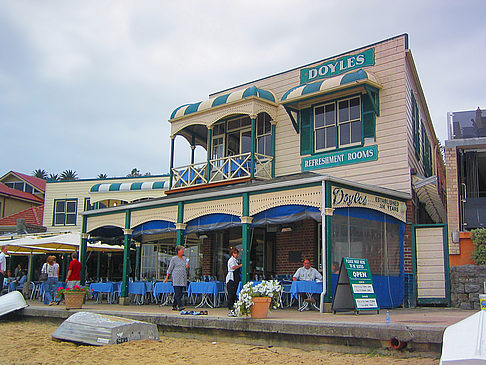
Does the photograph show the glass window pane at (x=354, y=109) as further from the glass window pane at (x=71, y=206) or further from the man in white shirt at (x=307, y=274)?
the glass window pane at (x=71, y=206)

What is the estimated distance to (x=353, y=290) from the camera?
11062 millimetres

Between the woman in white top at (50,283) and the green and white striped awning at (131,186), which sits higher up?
the green and white striped awning at (131,186)

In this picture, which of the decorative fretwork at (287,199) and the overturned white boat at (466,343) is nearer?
the overturned white boat at (466,343)

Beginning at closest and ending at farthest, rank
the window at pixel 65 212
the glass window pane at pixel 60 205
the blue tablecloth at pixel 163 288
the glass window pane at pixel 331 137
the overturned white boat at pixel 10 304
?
the overturned white boat at pixel 10 304
the blue tablecloth at pixel 163 288
the glass window pane at pixel 331 137
the window at pixel 65 212
the glass window pane at pixel 60 205

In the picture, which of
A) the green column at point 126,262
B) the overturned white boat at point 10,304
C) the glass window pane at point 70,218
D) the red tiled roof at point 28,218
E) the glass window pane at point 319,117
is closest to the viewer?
the overturned white boat at point 10,304

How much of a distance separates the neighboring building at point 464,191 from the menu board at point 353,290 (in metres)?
3.55

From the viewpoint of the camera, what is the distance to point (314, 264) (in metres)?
15.4

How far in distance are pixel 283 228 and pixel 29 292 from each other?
10572mm

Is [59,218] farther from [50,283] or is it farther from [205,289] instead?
[205,289]

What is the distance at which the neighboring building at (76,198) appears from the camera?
1117 inches

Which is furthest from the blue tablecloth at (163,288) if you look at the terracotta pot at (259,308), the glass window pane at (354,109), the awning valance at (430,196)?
the awning valance at (430,196)

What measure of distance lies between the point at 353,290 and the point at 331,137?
601cm

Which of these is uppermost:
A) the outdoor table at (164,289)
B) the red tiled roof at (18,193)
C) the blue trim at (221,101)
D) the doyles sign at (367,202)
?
the blue trim at (221,101)

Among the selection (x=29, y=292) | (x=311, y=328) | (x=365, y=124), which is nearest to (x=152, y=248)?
(x=29, y=292)
